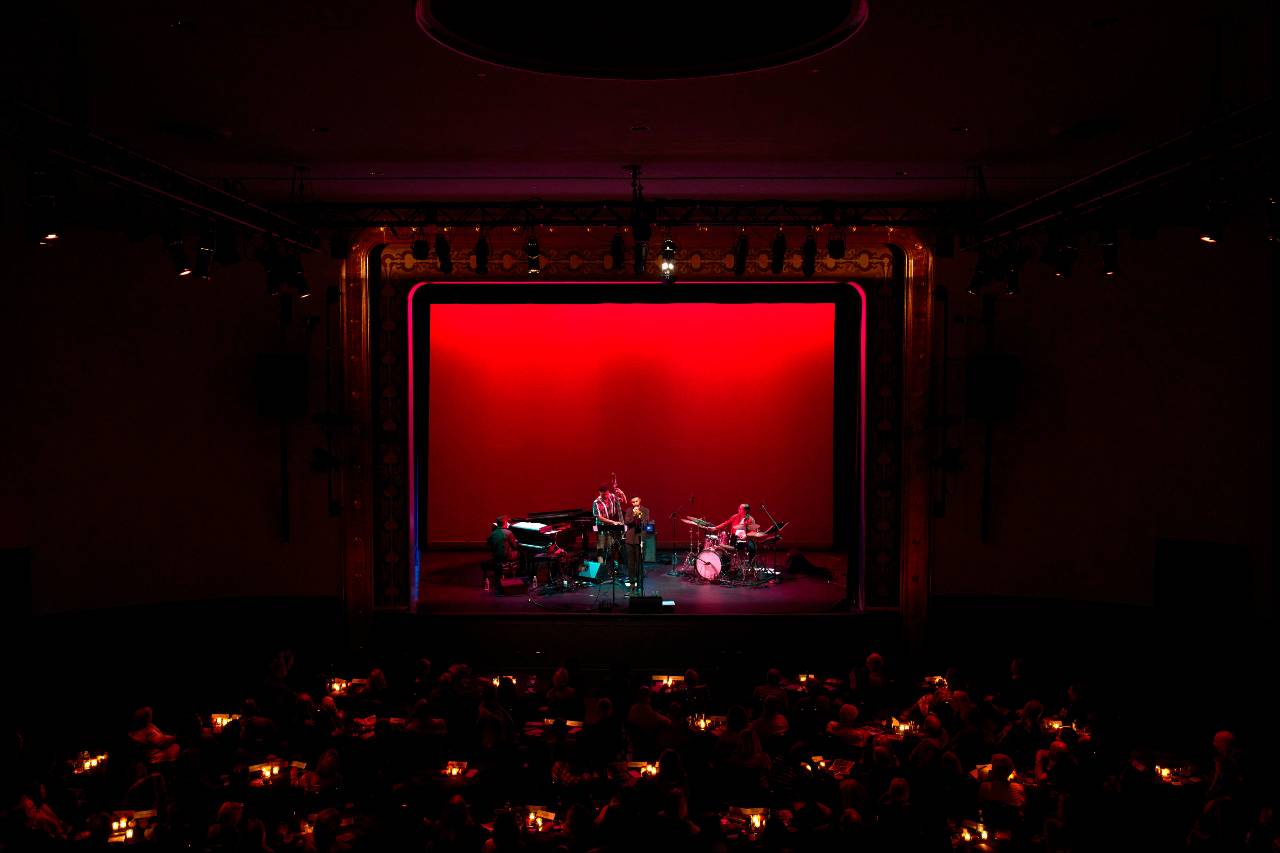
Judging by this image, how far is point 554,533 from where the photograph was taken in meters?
13.3

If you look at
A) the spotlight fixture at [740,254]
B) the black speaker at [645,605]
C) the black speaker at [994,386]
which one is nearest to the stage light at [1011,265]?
the black speaker at [994,386]

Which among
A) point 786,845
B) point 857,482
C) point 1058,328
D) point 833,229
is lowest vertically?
point 786,845

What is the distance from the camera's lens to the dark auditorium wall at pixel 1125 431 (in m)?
10.0

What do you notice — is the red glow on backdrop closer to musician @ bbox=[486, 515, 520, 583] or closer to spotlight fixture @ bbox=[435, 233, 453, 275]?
musician @ bbox=[486, 515, 520, 583]

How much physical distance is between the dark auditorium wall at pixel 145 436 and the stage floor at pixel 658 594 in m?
1.73

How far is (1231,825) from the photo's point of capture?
5484 millimetres

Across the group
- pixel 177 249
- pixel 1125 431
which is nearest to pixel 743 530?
pixel 1125 431

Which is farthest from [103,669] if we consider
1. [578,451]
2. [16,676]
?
[578,451]

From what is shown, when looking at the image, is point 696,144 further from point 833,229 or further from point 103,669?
point 103,669

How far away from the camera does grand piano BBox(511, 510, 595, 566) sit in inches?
518

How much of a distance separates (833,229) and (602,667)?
5494 mm

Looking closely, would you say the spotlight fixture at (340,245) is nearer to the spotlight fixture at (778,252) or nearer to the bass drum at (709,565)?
the spotlight fixture at (778,252)

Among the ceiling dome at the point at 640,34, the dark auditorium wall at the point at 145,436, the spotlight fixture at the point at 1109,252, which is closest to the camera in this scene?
the ceiling dome at the point at 640,34

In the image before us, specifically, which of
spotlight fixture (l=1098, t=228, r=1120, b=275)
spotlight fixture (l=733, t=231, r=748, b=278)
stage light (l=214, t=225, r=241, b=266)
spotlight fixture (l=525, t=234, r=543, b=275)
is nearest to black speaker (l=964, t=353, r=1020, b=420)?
spotlight fixture (l=733, t=231, r=748, b=278)
